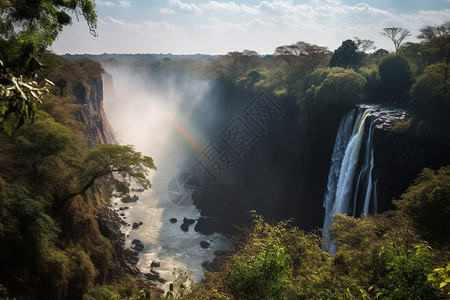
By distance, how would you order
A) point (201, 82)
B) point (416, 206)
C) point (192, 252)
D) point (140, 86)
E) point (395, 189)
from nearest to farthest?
point (416, 206), point (395, 189), point (192, 252), point (201, 82), point (140, 86)

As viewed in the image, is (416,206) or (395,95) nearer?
(416,206)

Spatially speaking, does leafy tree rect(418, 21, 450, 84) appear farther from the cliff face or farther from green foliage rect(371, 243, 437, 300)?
the cliff face

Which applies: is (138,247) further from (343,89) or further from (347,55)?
(347,55)

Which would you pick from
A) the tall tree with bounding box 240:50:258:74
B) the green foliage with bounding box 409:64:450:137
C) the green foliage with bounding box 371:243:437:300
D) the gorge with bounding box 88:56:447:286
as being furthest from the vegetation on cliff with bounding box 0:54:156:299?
the tall tree with bounding box 240:50:258:74

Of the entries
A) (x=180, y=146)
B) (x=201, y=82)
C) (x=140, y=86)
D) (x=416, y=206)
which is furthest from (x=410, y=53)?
(x=140, y=86)

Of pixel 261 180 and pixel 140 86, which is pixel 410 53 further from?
pixel 140 86

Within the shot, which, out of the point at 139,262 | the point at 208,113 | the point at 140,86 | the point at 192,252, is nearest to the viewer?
the point at 139,262

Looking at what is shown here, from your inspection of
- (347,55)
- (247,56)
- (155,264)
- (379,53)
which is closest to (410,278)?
(155,264)
